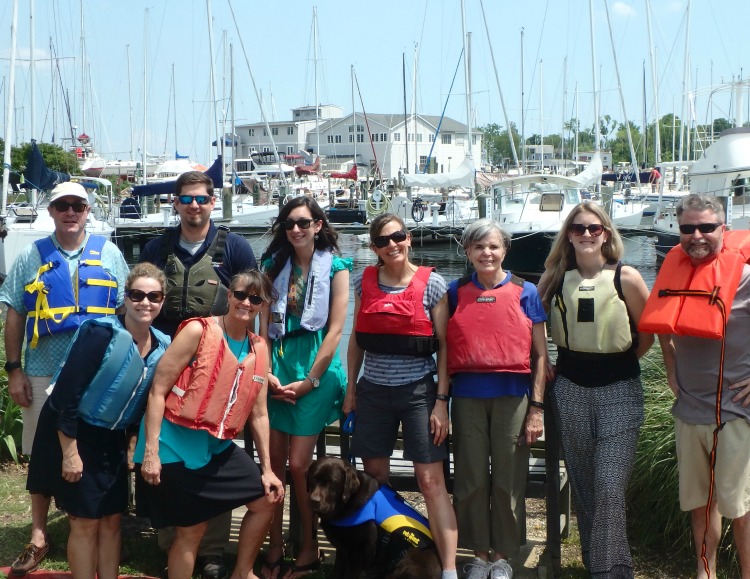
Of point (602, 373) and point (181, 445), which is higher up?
point (602, 373)

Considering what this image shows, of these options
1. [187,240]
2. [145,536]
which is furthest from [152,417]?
[145,536]

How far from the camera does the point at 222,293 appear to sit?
5020mm

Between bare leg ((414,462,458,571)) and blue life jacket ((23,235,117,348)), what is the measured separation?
7.15 feet

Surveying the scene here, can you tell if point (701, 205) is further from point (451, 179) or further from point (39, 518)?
point (451, 179)

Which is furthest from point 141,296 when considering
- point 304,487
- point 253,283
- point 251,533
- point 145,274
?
point 304,487

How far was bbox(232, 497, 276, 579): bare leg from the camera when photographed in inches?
185

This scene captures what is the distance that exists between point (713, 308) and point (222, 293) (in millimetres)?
2747

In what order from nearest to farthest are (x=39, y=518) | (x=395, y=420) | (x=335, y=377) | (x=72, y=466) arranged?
(x=72, y=466) < (x=395, y=420) < (x=39, y=518) < (x=335, y=377)

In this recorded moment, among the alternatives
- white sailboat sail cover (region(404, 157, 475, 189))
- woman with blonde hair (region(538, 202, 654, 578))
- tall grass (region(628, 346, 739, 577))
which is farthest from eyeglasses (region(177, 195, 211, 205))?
white sailboat sail cover (region(404, 157, 475, 189))

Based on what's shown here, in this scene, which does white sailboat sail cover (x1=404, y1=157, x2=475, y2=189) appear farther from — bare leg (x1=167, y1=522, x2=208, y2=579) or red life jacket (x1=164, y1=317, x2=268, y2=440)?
bare leg (x1=167, y1=522, x2=208, y2=579)

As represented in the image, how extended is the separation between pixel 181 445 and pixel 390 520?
123 cm

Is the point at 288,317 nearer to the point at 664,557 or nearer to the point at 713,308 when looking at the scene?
the point at 713,308

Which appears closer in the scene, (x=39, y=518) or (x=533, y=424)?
(x=533, y=424)

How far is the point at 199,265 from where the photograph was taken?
5.07m
